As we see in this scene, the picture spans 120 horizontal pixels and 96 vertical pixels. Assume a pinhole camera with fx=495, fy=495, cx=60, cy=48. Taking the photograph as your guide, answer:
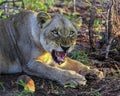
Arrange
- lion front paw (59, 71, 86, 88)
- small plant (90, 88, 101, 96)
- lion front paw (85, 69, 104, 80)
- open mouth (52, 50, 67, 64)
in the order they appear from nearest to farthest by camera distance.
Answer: small plant (90, 88, 101, 96) < lion front paw (59, 71, 86, 88) < open mouth (52, 50, 67, 64) < lion front paw (85, 69, 104, 80)

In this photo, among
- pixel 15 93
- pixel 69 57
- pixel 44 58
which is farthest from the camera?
pixel 69 57

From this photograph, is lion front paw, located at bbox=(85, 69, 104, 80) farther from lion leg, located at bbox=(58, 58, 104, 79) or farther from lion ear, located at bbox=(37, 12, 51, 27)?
lion ear, located at bbox=(37, 12, 51, 27)

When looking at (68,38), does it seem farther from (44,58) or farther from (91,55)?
(91,55)

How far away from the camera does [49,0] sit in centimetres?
848

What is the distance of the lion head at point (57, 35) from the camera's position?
5075 mm

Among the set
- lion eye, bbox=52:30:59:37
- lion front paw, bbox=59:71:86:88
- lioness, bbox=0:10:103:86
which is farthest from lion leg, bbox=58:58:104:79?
lion eye, bbox=52:30:59:37

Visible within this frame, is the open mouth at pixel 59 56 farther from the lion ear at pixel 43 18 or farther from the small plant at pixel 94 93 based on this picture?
the small plant at pixel 94 93

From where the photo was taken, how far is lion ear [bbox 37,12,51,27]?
520cm

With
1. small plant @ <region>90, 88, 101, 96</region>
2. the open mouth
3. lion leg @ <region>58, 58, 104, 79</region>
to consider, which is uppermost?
the open mouth

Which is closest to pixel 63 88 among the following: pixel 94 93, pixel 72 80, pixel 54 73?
pixel 72 80

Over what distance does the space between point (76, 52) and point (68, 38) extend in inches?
48.9

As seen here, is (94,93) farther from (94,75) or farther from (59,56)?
(59,56)

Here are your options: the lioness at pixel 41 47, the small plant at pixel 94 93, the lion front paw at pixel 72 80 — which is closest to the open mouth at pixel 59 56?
the lioness at pixel 41 47

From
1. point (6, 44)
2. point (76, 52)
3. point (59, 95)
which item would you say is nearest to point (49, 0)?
point (76, 52)
